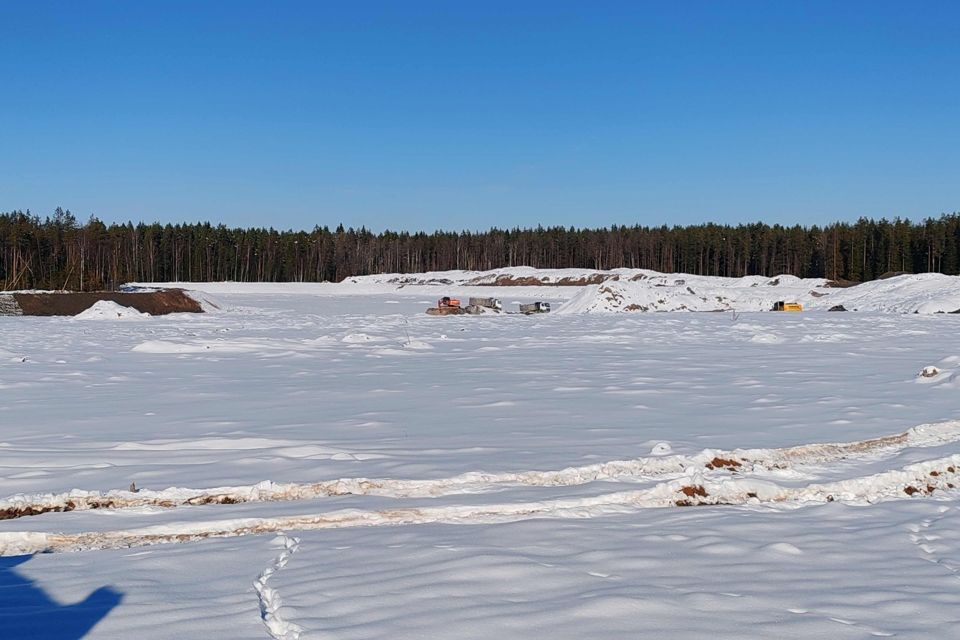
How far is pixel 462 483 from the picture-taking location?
7.05m

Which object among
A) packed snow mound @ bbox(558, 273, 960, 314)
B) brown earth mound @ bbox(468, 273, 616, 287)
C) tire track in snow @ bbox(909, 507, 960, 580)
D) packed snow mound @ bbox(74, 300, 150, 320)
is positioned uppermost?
brown earth mound @ bbox(468, 273, 616, 287)

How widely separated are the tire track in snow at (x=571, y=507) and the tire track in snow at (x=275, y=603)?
2.20 feet

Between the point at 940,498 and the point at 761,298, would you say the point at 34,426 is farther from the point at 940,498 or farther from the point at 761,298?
A: the point at 761,298

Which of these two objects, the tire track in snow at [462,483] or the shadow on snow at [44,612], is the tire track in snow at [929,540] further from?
the shadow on snow at [44,612]

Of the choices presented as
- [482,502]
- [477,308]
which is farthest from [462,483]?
[477,308]

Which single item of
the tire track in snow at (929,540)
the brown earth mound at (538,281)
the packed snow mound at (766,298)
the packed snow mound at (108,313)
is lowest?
the tire track in snow at (929,540)

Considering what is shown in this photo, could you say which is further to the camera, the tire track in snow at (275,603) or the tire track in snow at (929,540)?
the tire track in snow at (929,540)

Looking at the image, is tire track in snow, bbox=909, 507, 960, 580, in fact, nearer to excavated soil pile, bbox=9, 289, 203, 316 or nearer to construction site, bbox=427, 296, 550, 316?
construction site, bbox=427, 296, 550, 316

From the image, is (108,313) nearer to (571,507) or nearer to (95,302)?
(95,302)

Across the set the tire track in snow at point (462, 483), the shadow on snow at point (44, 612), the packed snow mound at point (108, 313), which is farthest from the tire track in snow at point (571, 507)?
the packed snow mound at point (108, 313)

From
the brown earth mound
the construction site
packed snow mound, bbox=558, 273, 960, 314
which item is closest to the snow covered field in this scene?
the construction site

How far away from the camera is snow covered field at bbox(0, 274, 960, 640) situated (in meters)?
4.11

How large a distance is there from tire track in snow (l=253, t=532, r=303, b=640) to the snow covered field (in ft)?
0.06

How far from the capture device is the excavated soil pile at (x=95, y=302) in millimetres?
37125
